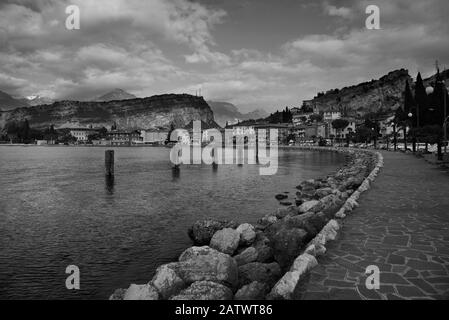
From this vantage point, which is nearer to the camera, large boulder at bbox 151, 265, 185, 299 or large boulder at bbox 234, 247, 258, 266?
large boulder at bbox 151, 265, 185, 299

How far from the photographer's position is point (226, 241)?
1174cm

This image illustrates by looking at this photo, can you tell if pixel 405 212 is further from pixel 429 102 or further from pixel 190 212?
pixel 429 102

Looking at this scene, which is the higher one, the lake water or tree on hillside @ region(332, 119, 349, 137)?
tree on hillside @ region(332, 119, 349, 137)

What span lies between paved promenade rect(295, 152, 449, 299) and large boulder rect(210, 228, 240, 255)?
352 centimetres

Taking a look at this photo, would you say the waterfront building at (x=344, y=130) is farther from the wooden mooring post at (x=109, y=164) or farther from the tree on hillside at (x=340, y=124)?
the wooden mooring post at (x=109, y=164)

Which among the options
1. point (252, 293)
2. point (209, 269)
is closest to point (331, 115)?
point (209, 269)

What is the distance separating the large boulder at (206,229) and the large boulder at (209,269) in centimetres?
497

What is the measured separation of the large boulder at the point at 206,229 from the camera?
46.3 ft

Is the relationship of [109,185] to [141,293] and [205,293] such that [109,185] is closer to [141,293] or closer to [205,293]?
[141,293]

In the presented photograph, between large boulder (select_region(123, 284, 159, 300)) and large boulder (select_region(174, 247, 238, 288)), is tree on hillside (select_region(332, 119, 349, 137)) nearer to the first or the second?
large boulder (select_region(174, 247, 238, 288))

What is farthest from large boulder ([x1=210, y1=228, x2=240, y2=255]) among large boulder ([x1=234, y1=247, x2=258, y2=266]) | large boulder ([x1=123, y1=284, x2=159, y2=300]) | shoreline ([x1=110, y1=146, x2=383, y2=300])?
large boulder ([x1=123, y1=284, x2=159, y2=300])

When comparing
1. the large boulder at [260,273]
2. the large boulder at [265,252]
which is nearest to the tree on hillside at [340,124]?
the large boulder at [265,252]

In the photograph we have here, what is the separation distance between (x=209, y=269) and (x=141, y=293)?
1949 millimetres

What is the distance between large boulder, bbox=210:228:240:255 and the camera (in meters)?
11.6
